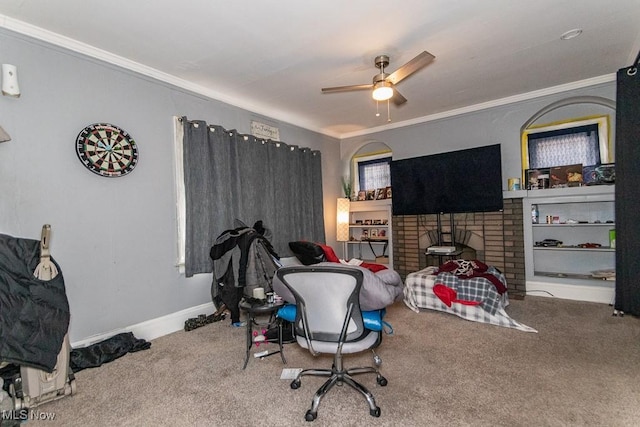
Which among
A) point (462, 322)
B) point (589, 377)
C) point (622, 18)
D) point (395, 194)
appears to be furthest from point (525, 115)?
point (589, 377)

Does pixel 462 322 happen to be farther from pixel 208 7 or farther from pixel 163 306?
pixel 208 7

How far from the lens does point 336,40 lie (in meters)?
2.77

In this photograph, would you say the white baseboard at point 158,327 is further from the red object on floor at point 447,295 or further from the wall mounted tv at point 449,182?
the wall mounted tv at point 449,182

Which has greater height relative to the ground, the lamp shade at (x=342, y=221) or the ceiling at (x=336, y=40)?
the ceiling at (x=336, y=40)

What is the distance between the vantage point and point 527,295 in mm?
4234

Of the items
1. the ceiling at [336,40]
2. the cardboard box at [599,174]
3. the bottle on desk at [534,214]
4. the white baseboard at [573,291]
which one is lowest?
the white baseboard at [573,291]

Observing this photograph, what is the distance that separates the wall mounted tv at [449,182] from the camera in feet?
14.0

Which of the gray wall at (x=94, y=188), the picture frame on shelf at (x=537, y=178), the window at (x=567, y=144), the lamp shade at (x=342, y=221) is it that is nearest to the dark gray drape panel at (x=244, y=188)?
the gray wall at (x=94, y=188)

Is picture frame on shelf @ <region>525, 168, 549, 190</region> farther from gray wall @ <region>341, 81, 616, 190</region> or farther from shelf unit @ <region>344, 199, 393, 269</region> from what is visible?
shelf unit @ <region>344, 199, 393, 269</region>

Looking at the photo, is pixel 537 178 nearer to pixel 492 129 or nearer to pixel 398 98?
pixel 492 129

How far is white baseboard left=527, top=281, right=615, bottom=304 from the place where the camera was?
381cm

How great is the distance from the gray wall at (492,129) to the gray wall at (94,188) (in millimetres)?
3363

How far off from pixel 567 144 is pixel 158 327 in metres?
5.50

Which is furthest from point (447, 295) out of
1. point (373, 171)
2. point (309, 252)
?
point (373, 171)
